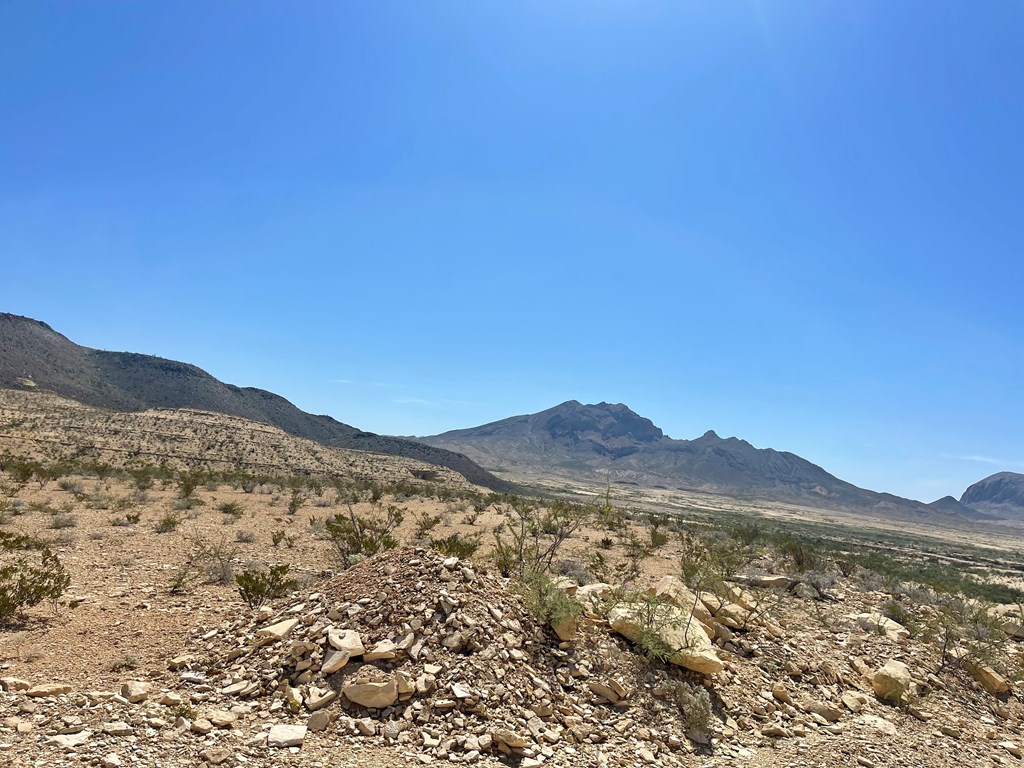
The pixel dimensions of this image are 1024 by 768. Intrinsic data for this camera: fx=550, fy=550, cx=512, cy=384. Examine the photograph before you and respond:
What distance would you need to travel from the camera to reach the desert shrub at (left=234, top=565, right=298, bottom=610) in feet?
28.5

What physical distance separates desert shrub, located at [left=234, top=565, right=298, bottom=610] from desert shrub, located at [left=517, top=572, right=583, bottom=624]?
4027 millimetres

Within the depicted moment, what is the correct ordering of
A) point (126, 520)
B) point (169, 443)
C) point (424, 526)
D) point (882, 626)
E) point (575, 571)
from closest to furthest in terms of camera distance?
point (882, 626), point (575, 571), point (126, 520), point (424, 526), point (169, 443)

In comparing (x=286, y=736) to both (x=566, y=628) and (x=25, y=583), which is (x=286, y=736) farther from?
(x=25, y=583)

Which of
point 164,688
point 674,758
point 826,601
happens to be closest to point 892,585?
point 826,601

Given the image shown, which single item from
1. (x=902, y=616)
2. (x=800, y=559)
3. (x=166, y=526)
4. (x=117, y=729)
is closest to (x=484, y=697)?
(x=117, y=729)

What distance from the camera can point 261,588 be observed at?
877 cm

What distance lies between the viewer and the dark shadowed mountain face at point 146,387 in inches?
2768

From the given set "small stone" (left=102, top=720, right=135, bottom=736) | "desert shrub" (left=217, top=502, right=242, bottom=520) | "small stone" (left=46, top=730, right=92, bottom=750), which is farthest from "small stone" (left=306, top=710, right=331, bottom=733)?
"desert shrub" (left=217, top=502, right=242, bottom=520)

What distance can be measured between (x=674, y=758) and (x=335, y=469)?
46.3 metres

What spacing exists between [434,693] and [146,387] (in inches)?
3609

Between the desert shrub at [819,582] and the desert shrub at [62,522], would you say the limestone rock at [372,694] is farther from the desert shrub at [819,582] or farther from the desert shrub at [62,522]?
the desert shrub at [62,522]

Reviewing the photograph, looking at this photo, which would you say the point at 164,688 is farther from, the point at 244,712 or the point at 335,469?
the point at 335,469

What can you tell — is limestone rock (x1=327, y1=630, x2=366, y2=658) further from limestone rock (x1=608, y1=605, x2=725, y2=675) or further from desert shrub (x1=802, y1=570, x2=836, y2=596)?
desert shrub (x1=802, y1=570, x2=836, y2=596)

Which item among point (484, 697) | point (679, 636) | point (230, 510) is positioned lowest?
point (484, 697)
